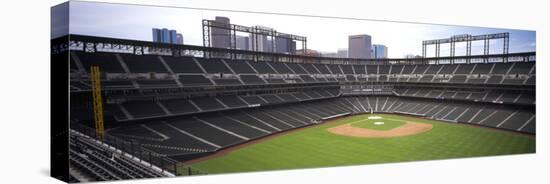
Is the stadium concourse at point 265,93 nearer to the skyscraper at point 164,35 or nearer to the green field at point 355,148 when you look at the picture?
the skyscraper at point 164,35

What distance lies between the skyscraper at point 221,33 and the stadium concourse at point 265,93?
24.5 inches

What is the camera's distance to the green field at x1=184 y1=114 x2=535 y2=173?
19.4 m

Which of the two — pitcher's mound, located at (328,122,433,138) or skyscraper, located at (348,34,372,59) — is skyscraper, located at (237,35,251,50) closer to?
skyscraper, located at (348,34,372,59)

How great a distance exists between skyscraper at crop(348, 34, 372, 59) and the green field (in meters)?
5.75

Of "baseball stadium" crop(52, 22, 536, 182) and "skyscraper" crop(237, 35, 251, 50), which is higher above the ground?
"skyscraper" crop(237, 35, 251, 50)

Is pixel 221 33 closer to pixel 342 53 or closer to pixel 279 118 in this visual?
pixel 342 53

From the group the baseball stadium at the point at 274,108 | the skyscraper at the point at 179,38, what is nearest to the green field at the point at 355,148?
the baseball stadium at the point at 274,108

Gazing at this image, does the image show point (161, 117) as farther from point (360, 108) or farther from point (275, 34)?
point (360, 108)

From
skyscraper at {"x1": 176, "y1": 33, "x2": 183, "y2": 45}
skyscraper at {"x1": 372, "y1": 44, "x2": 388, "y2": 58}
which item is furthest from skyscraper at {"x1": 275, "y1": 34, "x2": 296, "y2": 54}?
skyscraper at {"x1": 176, "y1": 33, "x2": 183, "y2": 45}

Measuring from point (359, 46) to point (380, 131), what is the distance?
28.9 ft

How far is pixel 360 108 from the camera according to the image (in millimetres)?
28703

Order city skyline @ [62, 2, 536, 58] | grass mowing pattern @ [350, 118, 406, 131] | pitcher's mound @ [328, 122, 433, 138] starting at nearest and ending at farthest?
city skyline @ [62, 2, 536, 58] → pitcher's mound @ [328, 122, 433, 138] → grass mowing pattern @ [350, 118, 406, 131]

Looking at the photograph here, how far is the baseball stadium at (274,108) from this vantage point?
14.9 meters

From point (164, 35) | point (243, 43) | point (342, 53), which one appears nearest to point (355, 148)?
point (342, 53)
